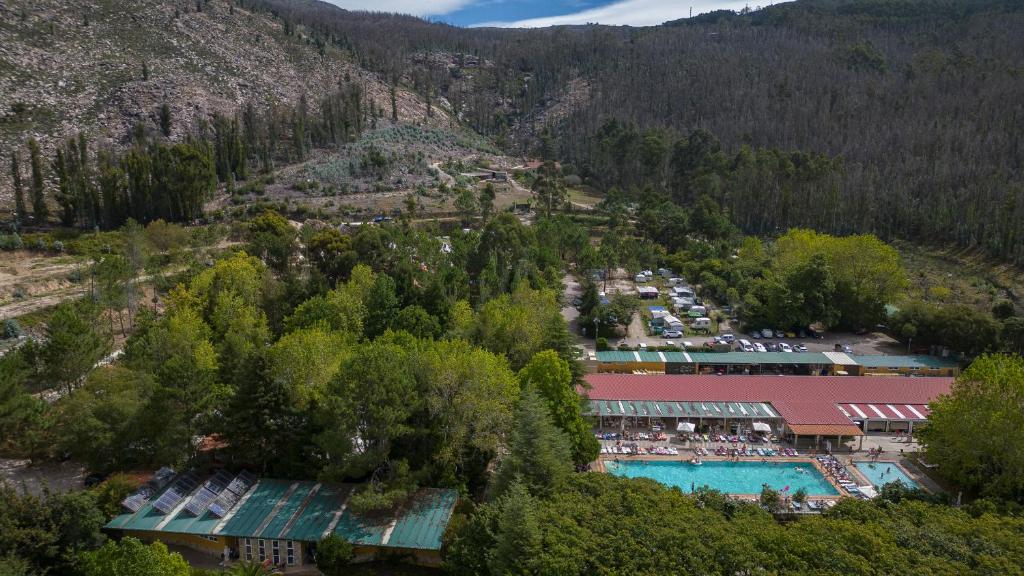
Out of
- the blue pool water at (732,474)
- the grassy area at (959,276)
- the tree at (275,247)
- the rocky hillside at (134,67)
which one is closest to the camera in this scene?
the blue pool water at (732,474)

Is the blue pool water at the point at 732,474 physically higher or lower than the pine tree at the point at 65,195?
lower

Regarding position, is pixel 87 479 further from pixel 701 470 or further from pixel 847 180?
pixel 847 180

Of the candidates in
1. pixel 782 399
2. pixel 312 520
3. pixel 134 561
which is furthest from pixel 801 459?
pixel 134 561

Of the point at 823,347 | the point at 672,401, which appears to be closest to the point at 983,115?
the point at 823,347

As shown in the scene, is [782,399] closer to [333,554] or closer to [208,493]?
[333,554]

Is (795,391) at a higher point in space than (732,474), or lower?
higher

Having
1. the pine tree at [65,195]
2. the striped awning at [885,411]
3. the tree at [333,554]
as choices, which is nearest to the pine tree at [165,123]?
the pine tree at [65,195]

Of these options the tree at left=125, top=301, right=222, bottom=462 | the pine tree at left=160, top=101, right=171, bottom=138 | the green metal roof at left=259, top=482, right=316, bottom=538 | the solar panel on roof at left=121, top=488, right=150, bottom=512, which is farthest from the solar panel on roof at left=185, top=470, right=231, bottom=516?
the pine tree at left=160, top=101, right=171, bottom=138

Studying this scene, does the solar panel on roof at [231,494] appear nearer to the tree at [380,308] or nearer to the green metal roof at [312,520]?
the green metal roof at [312,520]
